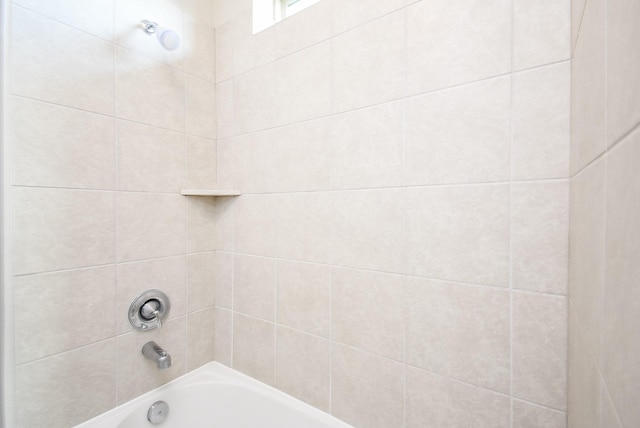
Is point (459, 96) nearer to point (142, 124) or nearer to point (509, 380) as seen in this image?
point (509, 380)

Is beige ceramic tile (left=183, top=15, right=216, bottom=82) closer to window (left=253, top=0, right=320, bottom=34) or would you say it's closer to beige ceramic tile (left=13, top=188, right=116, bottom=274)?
window (left=253, top=0, right=320, bottom=34)

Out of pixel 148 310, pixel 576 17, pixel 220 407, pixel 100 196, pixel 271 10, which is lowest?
pixel 220 407

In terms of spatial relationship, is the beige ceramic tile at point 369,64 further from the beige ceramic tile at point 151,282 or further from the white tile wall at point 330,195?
the beige ceramic tile at point 151,282

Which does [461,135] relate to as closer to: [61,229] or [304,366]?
[304,366]

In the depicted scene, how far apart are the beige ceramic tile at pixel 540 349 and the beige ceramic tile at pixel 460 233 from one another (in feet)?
0.29

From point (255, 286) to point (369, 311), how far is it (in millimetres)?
569

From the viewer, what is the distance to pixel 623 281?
27 centimetres

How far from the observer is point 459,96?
846 mm

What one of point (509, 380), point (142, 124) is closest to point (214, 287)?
point (142, 124)

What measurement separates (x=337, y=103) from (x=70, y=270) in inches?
43.8

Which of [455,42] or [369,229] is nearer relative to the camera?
[455,42]

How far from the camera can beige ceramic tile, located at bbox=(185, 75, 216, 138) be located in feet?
4.54

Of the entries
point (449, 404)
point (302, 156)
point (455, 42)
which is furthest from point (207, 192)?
point (449, 404)

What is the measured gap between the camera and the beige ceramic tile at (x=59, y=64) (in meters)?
0.92
